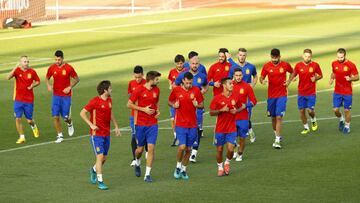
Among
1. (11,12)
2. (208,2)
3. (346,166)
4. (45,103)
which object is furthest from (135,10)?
(346,166)

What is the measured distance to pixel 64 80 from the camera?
27.1 metres

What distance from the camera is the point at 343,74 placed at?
27.2 metres

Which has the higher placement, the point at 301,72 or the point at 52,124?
the point at 301,72

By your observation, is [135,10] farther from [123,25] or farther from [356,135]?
[356,135]

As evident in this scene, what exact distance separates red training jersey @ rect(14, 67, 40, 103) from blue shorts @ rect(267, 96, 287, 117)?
233 inches

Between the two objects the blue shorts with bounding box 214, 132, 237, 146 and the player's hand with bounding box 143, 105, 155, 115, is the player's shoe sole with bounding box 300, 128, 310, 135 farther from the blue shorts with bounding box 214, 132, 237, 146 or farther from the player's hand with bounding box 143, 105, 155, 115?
the player's hand with bounding box 143, 105, 155, 115

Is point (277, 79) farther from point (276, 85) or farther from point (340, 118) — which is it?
point (340, 118)

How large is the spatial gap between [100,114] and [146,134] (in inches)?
45.0

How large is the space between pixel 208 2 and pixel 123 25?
16663 mm

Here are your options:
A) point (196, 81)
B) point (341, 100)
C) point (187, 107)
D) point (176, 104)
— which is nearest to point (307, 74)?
point (341, 100)

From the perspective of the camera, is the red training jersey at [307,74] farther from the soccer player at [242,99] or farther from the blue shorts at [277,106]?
the soccer player at [242,99]

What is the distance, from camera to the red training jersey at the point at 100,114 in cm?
2089

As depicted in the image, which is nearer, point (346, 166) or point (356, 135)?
point (346, 166)

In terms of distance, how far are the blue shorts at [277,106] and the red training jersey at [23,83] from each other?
19.4ft
